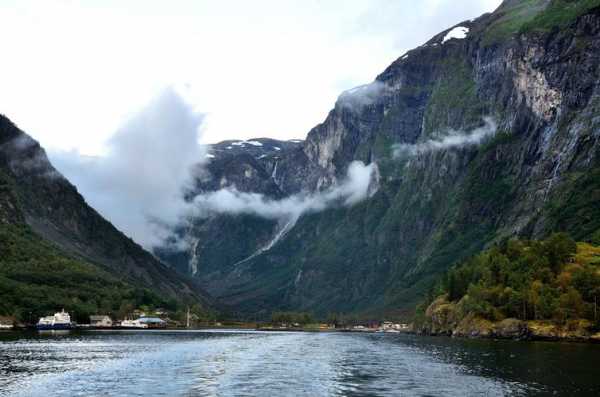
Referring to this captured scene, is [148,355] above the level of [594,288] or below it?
below

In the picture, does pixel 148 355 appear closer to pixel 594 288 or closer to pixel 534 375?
pixel 534 375

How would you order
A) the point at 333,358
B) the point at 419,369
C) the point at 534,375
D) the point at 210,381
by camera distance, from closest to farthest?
the point at 210,381
the point at 534,375
the point at 419,369
the point at 333,358

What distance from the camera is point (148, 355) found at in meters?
145

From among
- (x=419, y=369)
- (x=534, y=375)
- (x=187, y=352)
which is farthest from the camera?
(x=187, y=352)

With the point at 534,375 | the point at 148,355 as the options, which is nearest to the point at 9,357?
the point at 148,355

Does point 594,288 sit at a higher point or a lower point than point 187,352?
higher

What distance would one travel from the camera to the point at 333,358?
468 ft

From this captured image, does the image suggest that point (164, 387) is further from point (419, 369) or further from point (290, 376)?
point (419, 369)

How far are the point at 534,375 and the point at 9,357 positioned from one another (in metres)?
89.4

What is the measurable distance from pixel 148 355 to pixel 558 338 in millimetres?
113499

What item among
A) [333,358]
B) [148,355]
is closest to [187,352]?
[148,355]

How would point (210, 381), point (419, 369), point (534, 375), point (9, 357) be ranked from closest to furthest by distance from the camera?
point (210, 381)
point (534, 375)
point (419, 369)
point (9, 357)

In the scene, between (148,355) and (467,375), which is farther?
(148,355)

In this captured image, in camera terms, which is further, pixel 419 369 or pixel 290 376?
pixel 419 369
